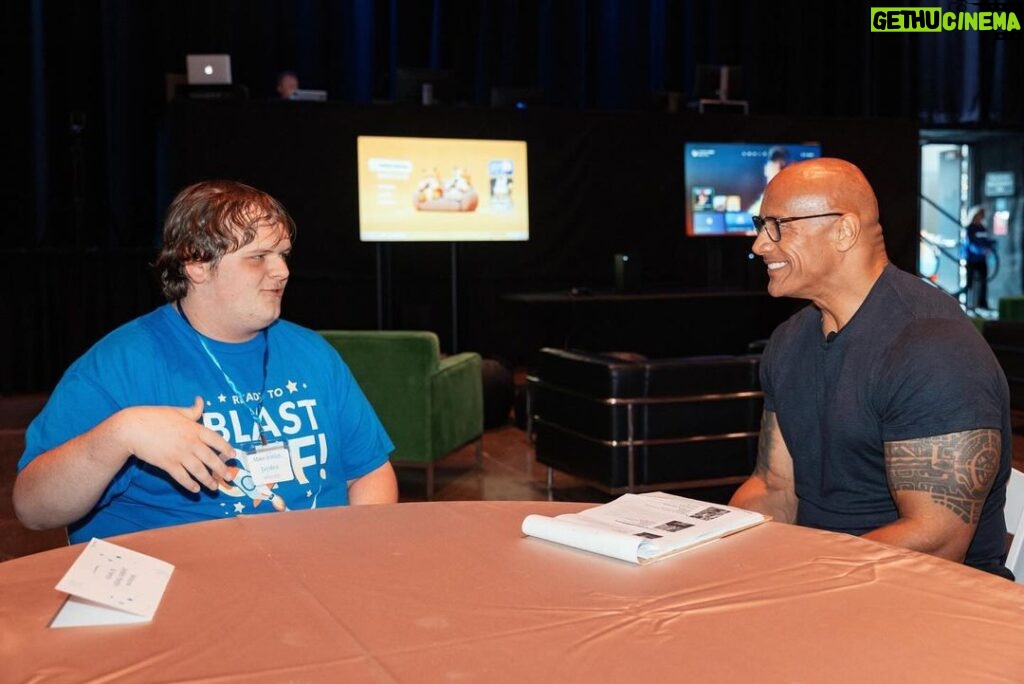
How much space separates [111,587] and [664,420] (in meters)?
3.48

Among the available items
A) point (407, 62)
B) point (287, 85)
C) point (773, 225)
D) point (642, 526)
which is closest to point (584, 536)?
point (642, 526)

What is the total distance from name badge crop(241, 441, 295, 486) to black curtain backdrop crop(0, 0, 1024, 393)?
6346mm

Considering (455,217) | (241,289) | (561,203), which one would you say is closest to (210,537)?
(241,289)

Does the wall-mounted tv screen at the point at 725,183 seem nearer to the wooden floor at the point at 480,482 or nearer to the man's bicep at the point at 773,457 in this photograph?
the wooden floor at the point at 480,482

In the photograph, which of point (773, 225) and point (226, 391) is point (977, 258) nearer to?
point (773, 225)

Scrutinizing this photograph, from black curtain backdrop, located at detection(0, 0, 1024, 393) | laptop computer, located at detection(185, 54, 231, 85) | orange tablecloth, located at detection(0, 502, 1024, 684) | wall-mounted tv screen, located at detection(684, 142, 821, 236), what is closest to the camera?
orange tablecloth, located at detection(0, 502, 1024, 684)

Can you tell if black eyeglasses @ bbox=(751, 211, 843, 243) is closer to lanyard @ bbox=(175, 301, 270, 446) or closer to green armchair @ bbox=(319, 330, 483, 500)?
lanyard @ bbox=(175, 301, 270, 446)

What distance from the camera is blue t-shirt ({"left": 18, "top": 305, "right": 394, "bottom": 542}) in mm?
1922

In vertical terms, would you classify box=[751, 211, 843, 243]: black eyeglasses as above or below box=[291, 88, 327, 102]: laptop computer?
below

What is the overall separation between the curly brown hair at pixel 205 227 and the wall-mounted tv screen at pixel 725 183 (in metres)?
7.09

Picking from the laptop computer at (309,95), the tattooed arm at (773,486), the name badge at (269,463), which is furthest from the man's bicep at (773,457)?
the laptop computer at (309,95)

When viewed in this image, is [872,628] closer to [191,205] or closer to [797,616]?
[797,616]

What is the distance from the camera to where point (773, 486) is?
238 centimetres

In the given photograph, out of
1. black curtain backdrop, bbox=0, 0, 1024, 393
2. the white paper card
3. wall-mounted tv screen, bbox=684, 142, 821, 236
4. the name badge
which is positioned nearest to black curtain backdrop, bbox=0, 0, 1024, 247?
black curtain backdrop, bbox=0, 0, 1024, 393
